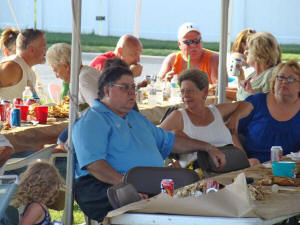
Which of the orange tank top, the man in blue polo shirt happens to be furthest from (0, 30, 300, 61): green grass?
the man in blue polo shirt

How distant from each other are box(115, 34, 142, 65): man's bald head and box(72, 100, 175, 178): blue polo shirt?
2670mm

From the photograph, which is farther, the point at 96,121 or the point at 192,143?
the point at 192,143

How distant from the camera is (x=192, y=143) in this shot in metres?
4.11

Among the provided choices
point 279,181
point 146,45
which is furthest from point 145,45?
point 279,181

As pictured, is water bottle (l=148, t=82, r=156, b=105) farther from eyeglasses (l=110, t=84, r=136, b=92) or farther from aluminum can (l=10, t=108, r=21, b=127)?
eyeglasses (l=110, t=84, r=136, b=92)

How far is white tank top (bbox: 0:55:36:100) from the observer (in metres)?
5.84

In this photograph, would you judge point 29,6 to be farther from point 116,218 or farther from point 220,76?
point 116,218

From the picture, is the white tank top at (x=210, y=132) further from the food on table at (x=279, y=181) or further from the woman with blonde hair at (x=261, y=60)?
the woman with blonde hair at (x=261, y=60)

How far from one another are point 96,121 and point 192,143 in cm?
72

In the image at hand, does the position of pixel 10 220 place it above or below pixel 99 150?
below

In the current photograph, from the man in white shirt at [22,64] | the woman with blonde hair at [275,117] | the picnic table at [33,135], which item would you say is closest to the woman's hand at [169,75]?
the man in white shirt at [22,64]

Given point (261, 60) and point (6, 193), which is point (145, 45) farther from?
point (6, 193)

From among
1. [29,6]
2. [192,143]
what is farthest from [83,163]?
[29,6]

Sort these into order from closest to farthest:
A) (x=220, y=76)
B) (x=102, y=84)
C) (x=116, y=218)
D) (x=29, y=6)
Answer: (x=116, y=218)
(x=102, y=84)
(x=220, y=76)
(x=29, y=6)
